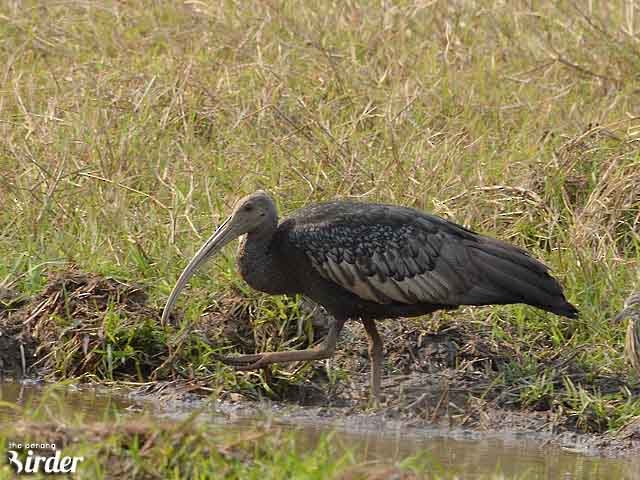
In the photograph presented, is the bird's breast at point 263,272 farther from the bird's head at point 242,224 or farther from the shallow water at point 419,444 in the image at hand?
the shallow water at point 419,444

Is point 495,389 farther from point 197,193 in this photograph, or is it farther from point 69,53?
point 69,53

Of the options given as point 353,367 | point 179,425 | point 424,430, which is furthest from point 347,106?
point 179,425

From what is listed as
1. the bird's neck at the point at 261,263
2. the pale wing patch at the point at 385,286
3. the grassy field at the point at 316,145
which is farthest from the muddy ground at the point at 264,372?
the pale wing patch at the point at 385,286

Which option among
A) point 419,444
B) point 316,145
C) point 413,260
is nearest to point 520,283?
point 413,260

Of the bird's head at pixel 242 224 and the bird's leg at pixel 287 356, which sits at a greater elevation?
the bird's head at pixel 242 224

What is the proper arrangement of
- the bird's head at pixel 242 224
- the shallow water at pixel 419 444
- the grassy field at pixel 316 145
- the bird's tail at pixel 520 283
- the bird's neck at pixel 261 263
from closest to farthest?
the shallow water at pixel 419 444, the bird's tail at pixel 520 283, the bird's neck at pixel 261 263, the bird's head at pixel 242 224, the grassy field at pixel 316 145

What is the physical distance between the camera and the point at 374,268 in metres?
7.95

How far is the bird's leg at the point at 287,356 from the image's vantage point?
25.6ft

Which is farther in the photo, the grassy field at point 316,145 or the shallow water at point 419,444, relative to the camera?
the grassy field at point 316,145

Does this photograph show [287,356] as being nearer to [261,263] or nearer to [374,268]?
[261,263]

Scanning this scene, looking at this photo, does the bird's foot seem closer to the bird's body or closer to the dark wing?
the bird's body

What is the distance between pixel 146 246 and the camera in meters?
8.79

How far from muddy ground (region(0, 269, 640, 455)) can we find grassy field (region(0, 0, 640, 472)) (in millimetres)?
27

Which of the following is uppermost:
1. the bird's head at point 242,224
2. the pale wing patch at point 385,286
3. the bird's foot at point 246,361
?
the bird's head at point 242,224
